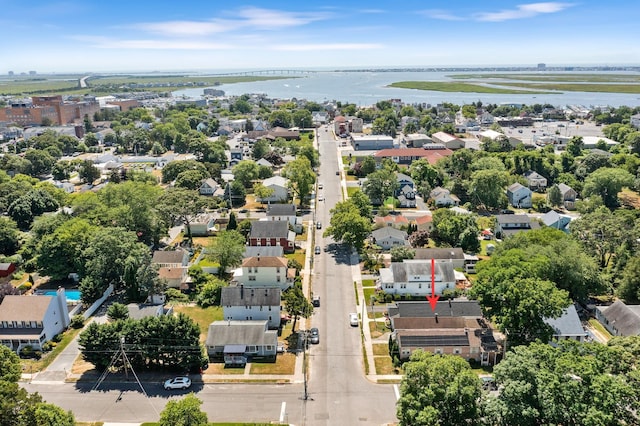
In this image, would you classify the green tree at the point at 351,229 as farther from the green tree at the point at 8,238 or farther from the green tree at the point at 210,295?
the green tree at the point at 8,238

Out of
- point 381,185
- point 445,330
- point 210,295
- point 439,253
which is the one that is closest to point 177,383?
point 210,295

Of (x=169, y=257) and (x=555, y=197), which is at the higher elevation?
(x=555, y=197)

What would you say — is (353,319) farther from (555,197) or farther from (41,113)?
(41,113)

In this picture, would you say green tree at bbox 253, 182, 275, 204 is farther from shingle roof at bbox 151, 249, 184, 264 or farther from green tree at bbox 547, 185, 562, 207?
green tree at bbox 547, 185, 562, 207

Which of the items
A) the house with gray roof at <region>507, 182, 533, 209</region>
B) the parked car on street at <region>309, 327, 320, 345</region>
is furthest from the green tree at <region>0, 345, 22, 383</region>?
the house with gray roof at <region>507, 182, 533, 209</region>

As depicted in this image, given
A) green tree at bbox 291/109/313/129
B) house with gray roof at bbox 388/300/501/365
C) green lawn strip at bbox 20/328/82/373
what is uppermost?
green tree at bbox 291/109/313/129

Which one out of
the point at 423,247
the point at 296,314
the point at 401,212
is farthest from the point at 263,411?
the point at 401,212

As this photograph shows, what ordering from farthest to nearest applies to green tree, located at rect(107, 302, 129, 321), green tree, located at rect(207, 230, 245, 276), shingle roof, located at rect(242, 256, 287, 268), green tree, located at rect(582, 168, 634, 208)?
green tree, located at rect(582, 168, 634, 208)
green tree, located at rect(207, 230, 245, 276)
shingle roof, located at rect(242, 256, 287, 268)
green tree, located at rect(107, 302, 129, 321)
